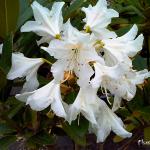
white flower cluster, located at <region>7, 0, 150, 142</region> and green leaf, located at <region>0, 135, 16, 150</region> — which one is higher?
white flower cluster, located at <region>7, 0, 150, 142</region>

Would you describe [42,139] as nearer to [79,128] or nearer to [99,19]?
[79,128]

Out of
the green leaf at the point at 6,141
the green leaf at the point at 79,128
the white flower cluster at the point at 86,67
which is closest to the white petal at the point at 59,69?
the white flower cluster at the point at 86,67

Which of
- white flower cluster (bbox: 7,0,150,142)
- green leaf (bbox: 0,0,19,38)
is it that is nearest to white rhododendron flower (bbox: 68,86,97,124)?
white flower cluster (bbox: 7,0,150,142)

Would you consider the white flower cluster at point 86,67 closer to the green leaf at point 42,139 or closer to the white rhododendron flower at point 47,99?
the white rhododendron flower at point 47,99

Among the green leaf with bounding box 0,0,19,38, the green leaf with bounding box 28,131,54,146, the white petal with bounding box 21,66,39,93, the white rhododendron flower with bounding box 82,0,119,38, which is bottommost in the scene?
the green leaf with bounding box 28,131,54,146

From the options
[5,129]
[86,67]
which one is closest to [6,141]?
[5,129]

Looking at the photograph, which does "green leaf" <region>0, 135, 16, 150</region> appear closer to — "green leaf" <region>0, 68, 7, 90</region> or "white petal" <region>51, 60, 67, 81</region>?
"green leaf" <region>0, 68, 7, 90</region>

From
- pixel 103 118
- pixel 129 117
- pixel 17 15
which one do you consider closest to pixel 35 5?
pixel 17 15

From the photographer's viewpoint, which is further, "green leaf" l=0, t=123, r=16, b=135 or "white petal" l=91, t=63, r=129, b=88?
"green leaf" l=0, t=123, r=16, b=135
